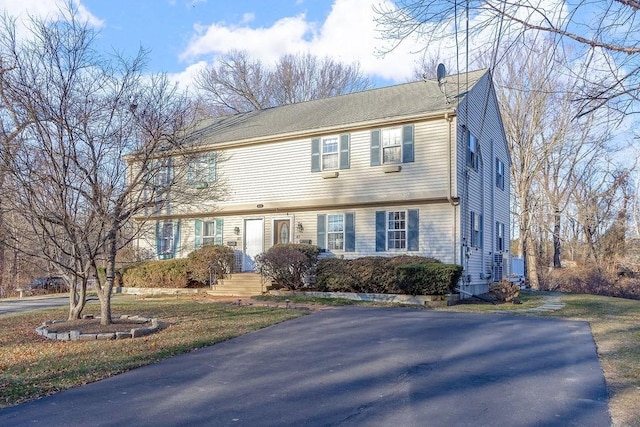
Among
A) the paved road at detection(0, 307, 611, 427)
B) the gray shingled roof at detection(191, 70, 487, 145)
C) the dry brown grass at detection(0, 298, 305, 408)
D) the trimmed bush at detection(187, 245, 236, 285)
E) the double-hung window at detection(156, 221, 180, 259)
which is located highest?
the gray shingled roof at detection(191, 70, 487, 145)

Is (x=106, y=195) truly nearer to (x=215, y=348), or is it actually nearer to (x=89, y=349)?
(x=89, y=349)

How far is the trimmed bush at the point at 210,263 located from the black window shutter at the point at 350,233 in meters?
4.24

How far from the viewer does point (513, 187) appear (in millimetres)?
30188

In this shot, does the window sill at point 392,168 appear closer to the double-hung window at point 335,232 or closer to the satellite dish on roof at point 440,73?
the double-hung window at point 335,232

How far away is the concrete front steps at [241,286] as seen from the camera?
16562mm

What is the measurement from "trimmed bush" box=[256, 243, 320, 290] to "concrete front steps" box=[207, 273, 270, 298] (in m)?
0.60

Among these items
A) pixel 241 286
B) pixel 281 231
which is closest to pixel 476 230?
pixel 281 231

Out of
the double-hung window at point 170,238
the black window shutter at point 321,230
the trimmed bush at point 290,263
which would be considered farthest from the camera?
the double-hung window at point 170,238

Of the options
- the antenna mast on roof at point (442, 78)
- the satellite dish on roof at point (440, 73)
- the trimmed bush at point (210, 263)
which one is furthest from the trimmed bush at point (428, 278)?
the trimmed bush at point (210, 263)

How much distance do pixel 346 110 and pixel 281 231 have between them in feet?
16.7

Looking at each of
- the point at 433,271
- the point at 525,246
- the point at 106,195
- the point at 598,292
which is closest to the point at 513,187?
the point at 525,246

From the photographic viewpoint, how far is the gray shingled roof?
16.4 meters

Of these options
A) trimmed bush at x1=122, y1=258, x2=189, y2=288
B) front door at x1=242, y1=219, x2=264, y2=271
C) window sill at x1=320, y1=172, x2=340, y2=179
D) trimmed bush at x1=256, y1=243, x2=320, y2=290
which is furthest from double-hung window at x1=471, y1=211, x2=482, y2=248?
trimmed bush at x1=122, y1=258, x2=189, y2=288

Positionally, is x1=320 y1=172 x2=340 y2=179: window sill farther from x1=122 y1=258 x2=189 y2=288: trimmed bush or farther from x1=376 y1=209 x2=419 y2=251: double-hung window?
x1=122 y1=258 x2=189 y2=288: trimmed bush
